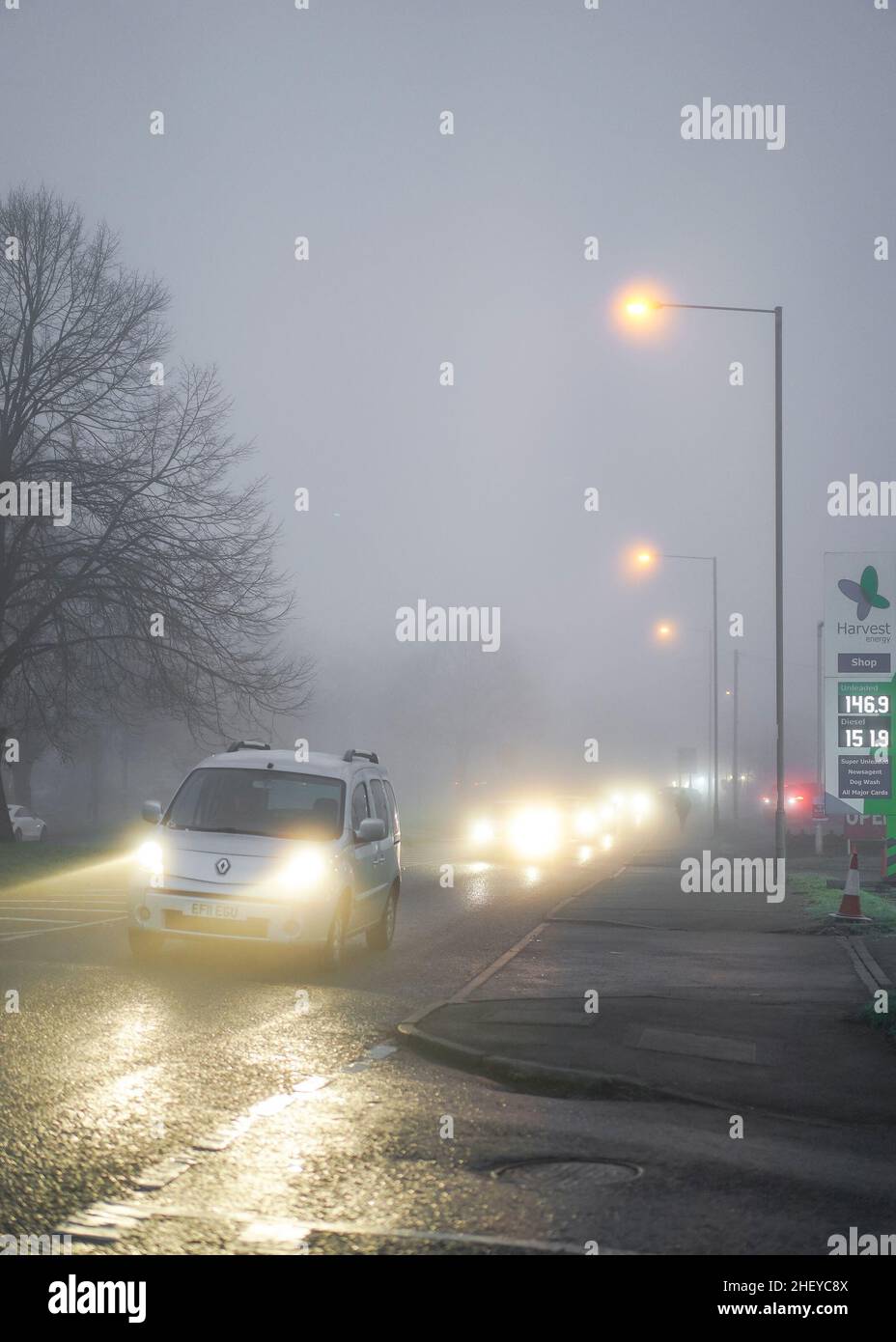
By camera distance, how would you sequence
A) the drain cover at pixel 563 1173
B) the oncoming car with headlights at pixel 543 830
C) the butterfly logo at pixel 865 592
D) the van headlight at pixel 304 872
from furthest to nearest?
1. the oncoming car with headlights at pixel 543 830
2. the butterfly logo at pixel 865 592
3. the van headlight at pixel 304 872
4. the drain cover at pixel 563 1173

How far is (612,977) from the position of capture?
13.4 m

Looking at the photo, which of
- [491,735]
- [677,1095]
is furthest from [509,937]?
[491,735]

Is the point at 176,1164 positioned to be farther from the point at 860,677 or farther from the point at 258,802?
the point at 860,677

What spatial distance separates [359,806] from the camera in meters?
14.9

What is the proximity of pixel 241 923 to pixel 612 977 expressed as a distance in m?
3.37

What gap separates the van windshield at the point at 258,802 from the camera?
13891 mm

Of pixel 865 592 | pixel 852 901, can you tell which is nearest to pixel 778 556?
pixel 865 592

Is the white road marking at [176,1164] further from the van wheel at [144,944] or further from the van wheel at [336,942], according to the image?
the van wheel at [144,944]

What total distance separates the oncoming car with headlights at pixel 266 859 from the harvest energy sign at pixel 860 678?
12588 millimetres

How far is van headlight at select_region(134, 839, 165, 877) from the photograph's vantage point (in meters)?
12.9

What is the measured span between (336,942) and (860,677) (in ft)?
49.3

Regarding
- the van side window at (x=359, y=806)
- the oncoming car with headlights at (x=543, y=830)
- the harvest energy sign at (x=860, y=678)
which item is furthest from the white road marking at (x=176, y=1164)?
the oncoming car with headlights at (x=543, y=830)
